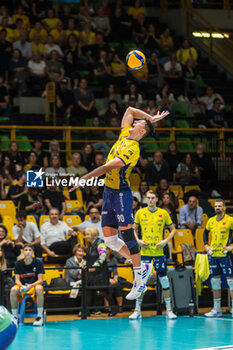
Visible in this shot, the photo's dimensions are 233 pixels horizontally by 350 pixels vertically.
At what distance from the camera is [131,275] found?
1602cm

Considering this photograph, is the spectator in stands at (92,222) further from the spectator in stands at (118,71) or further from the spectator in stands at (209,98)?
the spectator in stands at (209,98)

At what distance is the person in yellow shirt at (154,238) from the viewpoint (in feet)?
48.4

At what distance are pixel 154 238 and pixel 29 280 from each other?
265cm

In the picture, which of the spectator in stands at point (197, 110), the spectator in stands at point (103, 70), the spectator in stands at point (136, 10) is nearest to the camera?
the spectator in stands at point (197, 110)

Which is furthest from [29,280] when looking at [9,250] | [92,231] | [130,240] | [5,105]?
[5,105]

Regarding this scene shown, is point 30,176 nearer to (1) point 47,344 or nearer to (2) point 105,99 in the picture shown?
(1) point 47,344

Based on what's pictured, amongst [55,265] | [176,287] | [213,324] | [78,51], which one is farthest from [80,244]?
[78,51]

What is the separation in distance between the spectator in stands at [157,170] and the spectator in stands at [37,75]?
15.2 ft

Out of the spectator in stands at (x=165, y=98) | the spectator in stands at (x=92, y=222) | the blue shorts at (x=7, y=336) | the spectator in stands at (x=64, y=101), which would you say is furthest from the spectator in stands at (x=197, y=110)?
the blue shorts at (x=7, y=336)

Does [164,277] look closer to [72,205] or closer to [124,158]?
[72,205]

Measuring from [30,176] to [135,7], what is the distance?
1659 centimetres

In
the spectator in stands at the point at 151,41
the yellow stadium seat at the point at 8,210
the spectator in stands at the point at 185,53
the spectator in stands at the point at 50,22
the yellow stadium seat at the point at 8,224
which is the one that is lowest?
the yellow stadium seat at the point at 8,224

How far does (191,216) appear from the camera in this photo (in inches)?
663

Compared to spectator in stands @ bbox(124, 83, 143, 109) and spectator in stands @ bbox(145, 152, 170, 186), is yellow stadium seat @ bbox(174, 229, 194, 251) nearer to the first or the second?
spectator in stands @ bbox(145, 152, 170, 186)
